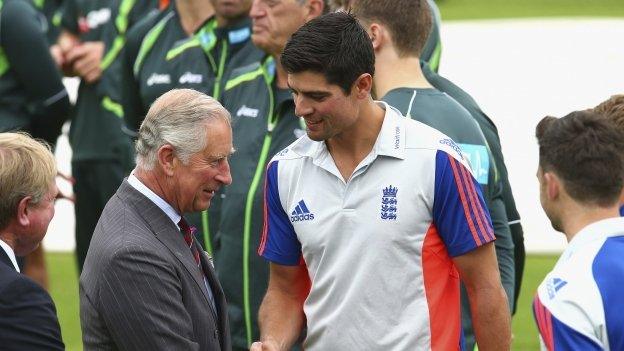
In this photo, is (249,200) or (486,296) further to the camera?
(249,200)

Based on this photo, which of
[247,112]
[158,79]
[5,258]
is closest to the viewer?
[5,258]

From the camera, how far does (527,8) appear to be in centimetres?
2533

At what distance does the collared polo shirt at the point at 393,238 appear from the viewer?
15.2 ft

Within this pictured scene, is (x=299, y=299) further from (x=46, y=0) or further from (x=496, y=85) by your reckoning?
(x=496, y=85)

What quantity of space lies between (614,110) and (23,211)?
193 cm

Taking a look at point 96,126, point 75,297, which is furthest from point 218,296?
point 75,297

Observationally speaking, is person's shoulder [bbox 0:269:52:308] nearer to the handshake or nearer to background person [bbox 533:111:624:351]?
background person [bbox 533:111:624:351]

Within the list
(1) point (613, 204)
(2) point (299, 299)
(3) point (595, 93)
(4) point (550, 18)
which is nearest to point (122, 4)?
(2) point (299, 299)

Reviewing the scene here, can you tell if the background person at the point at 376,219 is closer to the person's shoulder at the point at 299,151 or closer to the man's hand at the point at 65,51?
the person's shoulder at the point at 299,151

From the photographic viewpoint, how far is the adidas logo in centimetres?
477

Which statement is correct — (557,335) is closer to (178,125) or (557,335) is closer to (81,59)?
(178,125)

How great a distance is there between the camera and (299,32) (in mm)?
4668

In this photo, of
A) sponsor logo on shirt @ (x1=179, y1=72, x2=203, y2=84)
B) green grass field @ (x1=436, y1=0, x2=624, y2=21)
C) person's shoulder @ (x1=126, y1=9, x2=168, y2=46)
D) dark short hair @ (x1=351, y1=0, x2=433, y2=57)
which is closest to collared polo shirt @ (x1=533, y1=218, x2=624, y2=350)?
dark short hair @ (x1=351, y1=0, x2=433, y2=57)

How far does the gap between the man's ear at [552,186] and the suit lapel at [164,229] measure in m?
1.11
